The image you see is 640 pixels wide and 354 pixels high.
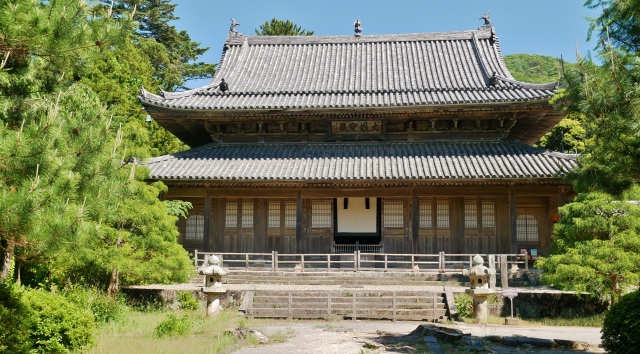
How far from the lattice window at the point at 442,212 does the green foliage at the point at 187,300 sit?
32.0ft

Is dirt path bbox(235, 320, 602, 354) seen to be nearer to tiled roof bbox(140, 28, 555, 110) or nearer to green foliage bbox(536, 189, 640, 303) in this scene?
green foliage bbox(536, 189, 640, 303)

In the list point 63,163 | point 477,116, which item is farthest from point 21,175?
point 477,116

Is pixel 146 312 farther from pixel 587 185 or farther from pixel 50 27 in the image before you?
pixel 587 185

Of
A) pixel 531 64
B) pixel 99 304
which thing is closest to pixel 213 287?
pixel 99 304

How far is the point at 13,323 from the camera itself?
735 cm

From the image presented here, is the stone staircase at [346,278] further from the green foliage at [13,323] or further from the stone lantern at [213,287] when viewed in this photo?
the green foliage at [13,323]

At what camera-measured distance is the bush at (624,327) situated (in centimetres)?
733

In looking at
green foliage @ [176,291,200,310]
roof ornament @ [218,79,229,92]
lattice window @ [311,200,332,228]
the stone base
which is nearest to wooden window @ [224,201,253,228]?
lattice window @ [311,200,332,228]

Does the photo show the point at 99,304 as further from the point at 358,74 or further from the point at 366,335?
the point at 358,74

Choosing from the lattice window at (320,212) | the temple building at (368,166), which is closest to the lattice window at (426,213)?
the temple building at (368,166)

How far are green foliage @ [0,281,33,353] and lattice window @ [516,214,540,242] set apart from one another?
1723 cm

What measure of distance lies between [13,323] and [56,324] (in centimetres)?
115

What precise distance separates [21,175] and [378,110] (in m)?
15.5

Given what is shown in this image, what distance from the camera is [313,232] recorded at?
20531 millimetres
